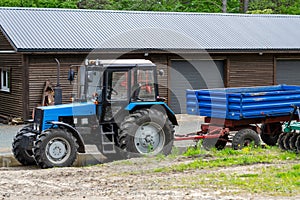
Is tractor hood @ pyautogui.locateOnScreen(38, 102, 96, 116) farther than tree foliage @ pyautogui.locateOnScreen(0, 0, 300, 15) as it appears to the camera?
No

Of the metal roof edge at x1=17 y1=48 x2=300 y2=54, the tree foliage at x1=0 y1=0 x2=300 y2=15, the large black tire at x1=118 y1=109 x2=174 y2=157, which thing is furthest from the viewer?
the tree foliage at x1=0 y1=0 x2=300 y2=15

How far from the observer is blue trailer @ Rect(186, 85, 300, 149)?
17141 mm

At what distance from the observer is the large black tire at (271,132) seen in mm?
18250

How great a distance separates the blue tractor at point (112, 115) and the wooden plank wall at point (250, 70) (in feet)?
46.3

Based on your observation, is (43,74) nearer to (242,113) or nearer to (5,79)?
(5,79)

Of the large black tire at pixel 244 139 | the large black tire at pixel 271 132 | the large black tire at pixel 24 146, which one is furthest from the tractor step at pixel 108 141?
the large black tire at pixel 271 132

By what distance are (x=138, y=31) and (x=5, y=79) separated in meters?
6.12

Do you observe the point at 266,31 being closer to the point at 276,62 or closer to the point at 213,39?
the point at 276,62

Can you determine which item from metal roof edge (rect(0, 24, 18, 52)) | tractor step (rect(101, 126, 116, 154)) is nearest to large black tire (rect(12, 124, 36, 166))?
tractor step (rect(101, 126, 116, 154))

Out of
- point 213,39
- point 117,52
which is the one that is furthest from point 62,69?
point 213,39

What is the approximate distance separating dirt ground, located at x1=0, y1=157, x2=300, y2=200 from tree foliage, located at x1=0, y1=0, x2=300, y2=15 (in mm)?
34553

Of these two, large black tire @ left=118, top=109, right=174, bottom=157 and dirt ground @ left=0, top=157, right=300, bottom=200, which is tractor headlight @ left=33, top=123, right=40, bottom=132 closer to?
dirt ground @ left=0, top=157, right=300, bottom=200

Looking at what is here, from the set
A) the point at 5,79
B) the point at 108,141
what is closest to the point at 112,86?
the point at 108,141

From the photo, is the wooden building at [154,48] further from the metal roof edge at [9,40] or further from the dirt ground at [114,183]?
the dirt ground at [114,183]
